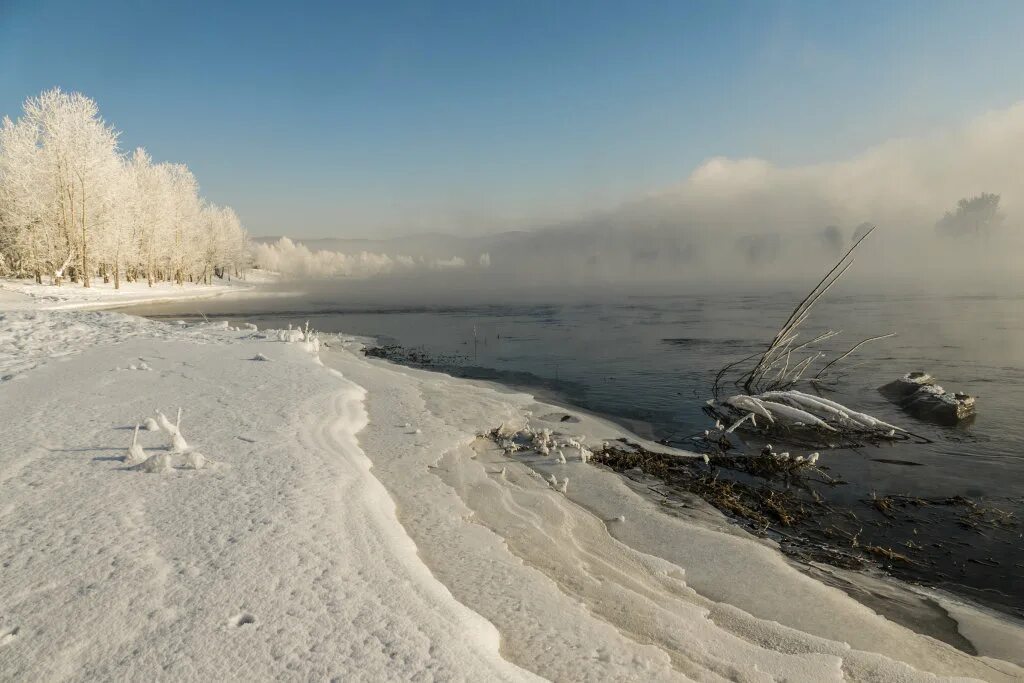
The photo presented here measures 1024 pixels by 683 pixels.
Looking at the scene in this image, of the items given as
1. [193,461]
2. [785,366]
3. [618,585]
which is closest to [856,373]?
[785,366]

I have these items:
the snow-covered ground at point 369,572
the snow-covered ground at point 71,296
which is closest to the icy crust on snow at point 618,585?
the snow-covered ground at point 369,572

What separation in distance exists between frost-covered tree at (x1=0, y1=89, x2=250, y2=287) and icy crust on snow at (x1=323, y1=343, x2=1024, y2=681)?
148ft

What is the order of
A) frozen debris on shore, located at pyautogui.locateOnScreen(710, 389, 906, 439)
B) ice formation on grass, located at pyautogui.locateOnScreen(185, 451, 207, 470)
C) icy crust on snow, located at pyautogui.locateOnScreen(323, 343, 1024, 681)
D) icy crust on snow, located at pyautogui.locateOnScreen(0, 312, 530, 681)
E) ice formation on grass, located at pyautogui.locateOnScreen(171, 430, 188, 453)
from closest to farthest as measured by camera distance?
icy crust on snow, located at pyautogui.locateOnScreen(0, 312, 530, 681)
icy crust on snow, located at pyautogui.locateOnScreen(323, 343, 1024, 681)
ice formation on grass, located at pyautogui.locateOnScreen(185, 451, 207, 470)
ice formation on grass, located at pyautogui.locateOnScreen(171, 430, 188, 453)
frozen debris on shore, located at pyautogui.locateOnScreen(710, 389, 906, 439)

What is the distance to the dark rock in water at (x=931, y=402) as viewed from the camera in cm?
991

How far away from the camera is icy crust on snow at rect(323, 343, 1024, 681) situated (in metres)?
2.98

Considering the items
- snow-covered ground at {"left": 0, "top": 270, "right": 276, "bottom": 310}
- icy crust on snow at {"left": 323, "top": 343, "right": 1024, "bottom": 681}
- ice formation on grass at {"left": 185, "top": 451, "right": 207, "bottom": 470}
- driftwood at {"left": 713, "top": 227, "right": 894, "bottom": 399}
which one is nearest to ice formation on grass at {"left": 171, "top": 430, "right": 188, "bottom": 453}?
ice formation on grass at {"left": 185, "top": 451, "right": 207, "bottom": 470}

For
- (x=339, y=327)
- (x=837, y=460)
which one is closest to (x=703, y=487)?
(x=837, y=460)

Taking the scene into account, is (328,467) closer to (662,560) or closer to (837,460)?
(662,560)

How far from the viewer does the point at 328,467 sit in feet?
16.0

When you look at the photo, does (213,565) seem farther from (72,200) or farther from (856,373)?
(72,200)

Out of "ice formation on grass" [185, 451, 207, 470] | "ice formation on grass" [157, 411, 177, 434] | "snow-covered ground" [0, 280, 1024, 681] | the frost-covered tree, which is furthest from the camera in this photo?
the frost-covered tree

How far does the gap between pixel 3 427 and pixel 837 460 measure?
10822 millimetres

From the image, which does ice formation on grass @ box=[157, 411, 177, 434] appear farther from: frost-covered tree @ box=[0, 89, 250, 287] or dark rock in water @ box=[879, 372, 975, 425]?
frost-covered tree @ box=[0, 89, 250, 287]

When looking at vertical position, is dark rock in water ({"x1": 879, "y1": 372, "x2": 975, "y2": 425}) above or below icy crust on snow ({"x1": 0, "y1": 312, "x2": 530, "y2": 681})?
below
